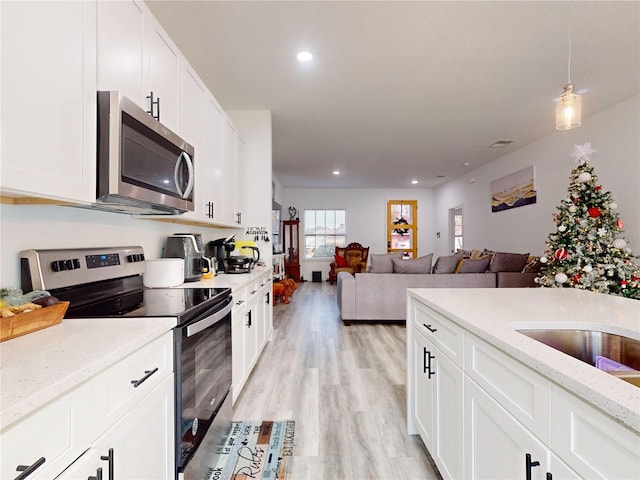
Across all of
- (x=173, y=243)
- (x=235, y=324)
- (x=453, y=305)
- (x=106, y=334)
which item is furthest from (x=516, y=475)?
(x=173, y=243)

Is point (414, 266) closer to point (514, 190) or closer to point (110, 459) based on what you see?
point (514, 190)

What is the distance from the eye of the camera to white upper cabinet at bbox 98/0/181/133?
1.31 metres

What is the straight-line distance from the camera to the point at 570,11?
2.13 metres

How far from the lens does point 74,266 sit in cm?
147

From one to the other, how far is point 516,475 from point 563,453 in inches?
9.9

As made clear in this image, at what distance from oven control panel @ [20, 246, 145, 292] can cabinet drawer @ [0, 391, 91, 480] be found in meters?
0.80

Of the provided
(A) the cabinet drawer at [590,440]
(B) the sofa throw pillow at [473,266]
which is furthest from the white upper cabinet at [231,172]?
(B) the sofa throw pillow at [473,266]

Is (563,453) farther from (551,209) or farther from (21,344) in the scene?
(551,209)

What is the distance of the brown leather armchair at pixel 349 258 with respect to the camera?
28.2 feet

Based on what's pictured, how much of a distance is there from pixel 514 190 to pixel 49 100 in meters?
6.30

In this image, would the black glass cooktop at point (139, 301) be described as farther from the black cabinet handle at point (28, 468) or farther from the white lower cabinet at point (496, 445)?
the white lower cabinet at point (496, 445)

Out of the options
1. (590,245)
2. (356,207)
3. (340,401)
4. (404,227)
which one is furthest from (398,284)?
(404,227)

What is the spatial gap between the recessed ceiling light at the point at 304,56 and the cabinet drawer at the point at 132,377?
2332 millimetres

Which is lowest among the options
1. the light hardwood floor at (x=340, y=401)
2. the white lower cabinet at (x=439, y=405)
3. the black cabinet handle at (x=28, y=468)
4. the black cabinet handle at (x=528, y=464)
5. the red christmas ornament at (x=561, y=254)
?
the light hardwood floor at (x=340, y=401)
